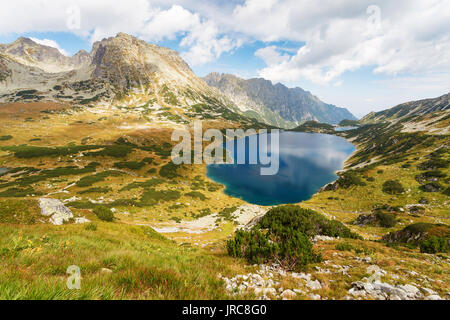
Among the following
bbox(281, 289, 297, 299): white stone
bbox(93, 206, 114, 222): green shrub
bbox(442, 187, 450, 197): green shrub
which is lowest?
bbox(442, 187, 450, 197): green shrub

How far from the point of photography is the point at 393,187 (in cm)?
4984

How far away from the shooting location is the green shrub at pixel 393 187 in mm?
48781

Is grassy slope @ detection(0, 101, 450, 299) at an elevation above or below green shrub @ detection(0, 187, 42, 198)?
above

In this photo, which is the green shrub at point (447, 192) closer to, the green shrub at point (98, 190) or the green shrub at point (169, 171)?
the green shrub at point (169, 171)

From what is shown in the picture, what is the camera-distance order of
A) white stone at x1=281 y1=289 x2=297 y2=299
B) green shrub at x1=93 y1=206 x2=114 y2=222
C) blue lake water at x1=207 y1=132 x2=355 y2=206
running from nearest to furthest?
white stone at x1=281 y1=289 x2=297 y2=299 < green shrub at x1=93 y1=206 x2=114 y2=222 < blue lake water at x1=207 y1=132 x2=355 y2=206

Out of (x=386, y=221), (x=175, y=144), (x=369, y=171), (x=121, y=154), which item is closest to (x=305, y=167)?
(x=369, y=171)

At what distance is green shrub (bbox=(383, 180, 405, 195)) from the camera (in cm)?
4878

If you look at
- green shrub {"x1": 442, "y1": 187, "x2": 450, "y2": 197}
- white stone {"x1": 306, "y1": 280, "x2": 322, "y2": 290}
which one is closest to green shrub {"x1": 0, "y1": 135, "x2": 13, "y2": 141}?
white stone {"x1": 306, "y1": 280, "x2": 322, "y2": 290}

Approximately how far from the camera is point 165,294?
3.30m

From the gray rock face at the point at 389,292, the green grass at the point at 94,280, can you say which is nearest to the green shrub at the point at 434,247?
the gray rock face at the point at 389,292

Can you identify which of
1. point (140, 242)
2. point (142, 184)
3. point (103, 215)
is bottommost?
point (142, 184)

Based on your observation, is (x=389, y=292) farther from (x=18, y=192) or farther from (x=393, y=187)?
(x=18, y=192)

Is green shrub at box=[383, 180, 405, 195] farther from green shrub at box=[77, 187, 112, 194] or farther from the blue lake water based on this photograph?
green shrub at box=[77, 187, 112, 194]

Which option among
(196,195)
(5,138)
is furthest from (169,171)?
(5,138)
